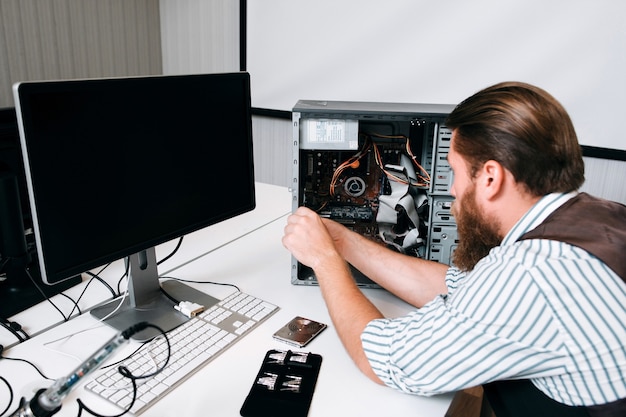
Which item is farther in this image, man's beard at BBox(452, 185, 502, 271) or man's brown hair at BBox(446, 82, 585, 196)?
man's beard at BBox(452, 185, 502, 271)

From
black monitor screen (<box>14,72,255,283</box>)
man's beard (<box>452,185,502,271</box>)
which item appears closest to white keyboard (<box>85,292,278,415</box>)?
black monitor screen (<box>14,72,255,283</box>)

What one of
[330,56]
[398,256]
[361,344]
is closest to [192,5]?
[330,56]

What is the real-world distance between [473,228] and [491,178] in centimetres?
13

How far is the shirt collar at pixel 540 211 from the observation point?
2.87 ft

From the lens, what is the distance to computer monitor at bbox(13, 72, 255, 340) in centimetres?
83

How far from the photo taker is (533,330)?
2.46ft

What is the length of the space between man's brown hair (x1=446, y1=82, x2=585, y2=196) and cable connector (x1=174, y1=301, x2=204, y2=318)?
A: 655 mm

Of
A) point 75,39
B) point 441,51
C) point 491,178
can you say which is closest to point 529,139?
point 491,178

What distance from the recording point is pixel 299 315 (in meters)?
1.14

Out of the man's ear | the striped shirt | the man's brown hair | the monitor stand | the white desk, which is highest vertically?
the man's brown hair

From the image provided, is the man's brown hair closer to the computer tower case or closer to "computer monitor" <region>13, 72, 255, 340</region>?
the computer tower case

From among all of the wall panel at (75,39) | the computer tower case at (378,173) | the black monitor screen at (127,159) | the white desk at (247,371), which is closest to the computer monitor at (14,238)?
the white desk at (247,371)

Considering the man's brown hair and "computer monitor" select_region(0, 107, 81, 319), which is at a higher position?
the man's brown hair

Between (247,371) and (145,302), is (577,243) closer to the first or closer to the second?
(247,371)
